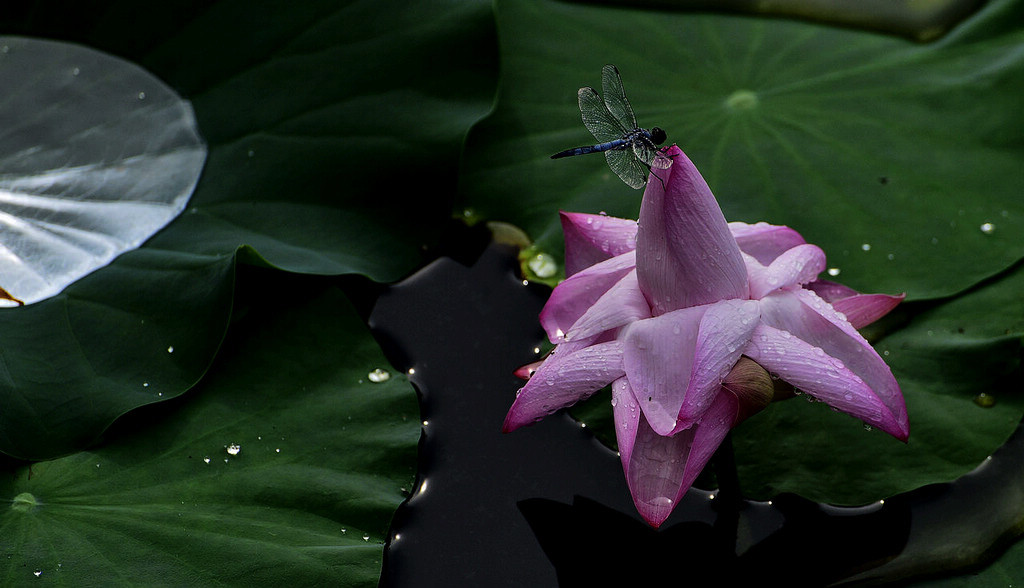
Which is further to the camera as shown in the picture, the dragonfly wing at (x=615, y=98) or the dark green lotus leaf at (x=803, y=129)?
the dark green lotus leaf at (x=803, y=129)

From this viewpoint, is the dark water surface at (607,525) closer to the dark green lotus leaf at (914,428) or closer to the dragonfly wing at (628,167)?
the dark green lotus leaf at (914,428)

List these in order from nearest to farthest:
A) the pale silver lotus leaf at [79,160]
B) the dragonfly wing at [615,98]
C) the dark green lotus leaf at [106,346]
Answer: the dragonfly wing at [615,98] < the dark green lotus leaf at [106,346] < the pale silver lotus leaf at [79,160]

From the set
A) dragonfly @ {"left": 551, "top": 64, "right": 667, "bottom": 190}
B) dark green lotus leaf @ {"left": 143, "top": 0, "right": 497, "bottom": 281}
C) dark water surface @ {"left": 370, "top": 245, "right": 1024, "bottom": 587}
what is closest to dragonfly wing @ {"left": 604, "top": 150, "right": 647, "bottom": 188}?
dragonfly @ {"left": 551, "top": 64, "right": 667, "bottom": 190}

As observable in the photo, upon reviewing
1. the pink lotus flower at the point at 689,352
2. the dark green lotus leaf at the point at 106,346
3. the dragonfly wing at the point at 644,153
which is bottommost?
the dark green lotus leaf at the point at 106,346

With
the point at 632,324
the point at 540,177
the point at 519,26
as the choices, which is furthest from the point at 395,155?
the point at 632,324

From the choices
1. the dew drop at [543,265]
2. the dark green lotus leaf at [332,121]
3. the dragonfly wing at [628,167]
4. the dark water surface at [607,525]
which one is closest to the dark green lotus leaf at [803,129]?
the dew drop at [543,265]

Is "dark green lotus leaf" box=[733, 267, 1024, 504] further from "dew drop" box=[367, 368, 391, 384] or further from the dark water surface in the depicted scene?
"dew drop" box=[367, 368, 391, 384]


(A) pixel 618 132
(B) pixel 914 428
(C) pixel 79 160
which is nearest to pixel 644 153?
(A) pixel 618 132

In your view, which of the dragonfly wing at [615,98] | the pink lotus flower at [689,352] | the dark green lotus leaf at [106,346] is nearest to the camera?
the pink lotus flower at [689,352]
